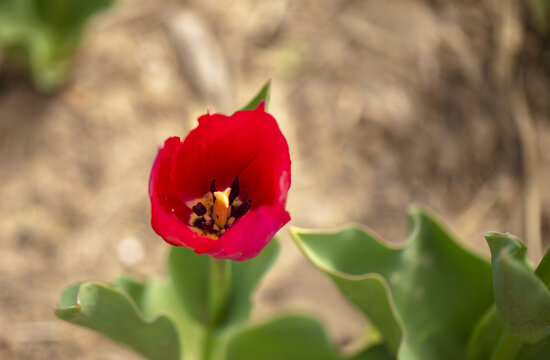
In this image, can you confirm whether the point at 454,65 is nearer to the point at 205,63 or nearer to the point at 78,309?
the point at 205,63

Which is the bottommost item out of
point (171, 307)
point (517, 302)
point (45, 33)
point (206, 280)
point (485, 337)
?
point (45, 33)

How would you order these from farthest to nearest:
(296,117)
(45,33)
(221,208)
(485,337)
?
(296,117) < (45,33) < (485,337) < (221,208)

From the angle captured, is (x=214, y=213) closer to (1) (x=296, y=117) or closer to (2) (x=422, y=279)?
(2) (x=422, y=279)

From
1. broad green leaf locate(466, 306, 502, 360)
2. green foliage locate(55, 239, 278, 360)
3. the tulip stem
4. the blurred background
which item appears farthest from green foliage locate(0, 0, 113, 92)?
broad green leaf locate(466, 306, 502, 360)

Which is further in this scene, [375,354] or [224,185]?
[375,354]

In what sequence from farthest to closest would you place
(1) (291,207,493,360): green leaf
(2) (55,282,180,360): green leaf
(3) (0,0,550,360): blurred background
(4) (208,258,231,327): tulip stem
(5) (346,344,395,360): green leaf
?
(3) (0,0,550,360): blurred background, (5) (346,344,395,360): green leaf, (1) (291,207,493,360): green leaf, (4) (208,258,231,327): tulip stem, (2) (55,282,180,360): green leaf

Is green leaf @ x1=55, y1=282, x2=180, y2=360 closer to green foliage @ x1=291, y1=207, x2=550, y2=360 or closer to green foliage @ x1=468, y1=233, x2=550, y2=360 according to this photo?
green foliage @ x1=291, y1=207, x2=550, y2=360

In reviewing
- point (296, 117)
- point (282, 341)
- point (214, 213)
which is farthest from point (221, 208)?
point (296, 117)
